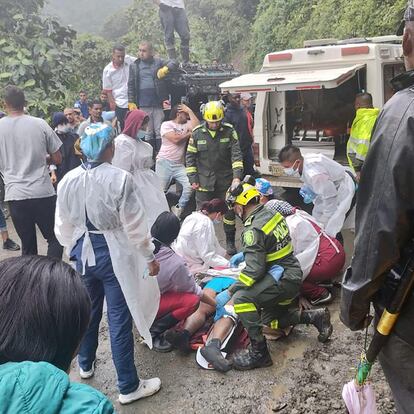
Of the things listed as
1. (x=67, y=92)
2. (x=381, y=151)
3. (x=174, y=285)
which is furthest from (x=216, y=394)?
(x=67, y=92)

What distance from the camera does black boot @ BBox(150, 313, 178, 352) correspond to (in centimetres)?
379

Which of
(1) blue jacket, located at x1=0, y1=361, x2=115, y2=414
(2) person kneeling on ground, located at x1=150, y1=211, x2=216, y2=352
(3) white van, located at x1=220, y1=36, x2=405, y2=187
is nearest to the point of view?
(1) blue jacket, located at x1=0, y1=361, x2=115, y2=414

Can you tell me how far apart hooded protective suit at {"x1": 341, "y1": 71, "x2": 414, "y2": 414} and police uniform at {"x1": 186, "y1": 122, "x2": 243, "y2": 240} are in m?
3.94

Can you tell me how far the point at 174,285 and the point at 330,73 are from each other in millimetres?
3012

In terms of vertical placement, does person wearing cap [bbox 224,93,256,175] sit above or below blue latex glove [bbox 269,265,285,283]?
above

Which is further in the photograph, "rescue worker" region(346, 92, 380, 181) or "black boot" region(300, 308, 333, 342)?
"rescue worker" region(346, 92, 380, 181)

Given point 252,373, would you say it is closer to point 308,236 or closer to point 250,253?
point 250,253

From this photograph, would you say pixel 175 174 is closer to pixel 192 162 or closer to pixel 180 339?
pixel 192 162

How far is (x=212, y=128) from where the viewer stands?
5617mm

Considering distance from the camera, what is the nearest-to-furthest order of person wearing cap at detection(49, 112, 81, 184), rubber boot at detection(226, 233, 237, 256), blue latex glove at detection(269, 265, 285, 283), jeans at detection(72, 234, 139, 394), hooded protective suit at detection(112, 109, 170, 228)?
jeans at detection(72, 234, 139, 394) → blue latex glove at detection(269, 265, 285, 283) → hooded protective suit at detection(112, 109, 170, 228) → rubber boot at detection(226, 233, 237, 256) → person wearing cap at detection(49, 112, 81, 184)

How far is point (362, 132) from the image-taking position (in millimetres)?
5430

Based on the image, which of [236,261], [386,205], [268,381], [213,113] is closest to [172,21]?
[213,113]

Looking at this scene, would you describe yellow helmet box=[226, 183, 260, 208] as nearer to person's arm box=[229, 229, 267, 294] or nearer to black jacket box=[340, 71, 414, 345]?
person's arm box=[229, 229, 267, 294]

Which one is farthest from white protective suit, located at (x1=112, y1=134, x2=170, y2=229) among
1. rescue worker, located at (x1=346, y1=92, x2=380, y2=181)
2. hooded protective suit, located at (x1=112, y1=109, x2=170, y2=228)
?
rescue worker, located at (x1=346, y1=92, x2=380, y2=181)
